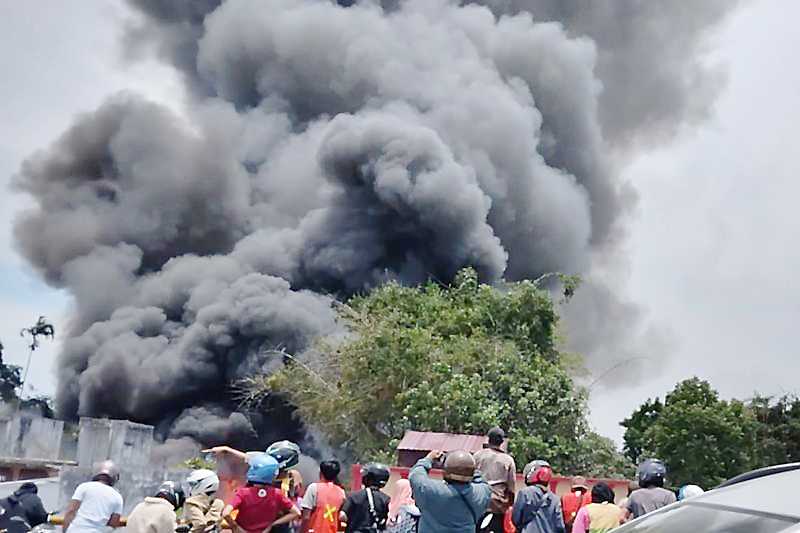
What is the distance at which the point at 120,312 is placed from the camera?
32.0 m

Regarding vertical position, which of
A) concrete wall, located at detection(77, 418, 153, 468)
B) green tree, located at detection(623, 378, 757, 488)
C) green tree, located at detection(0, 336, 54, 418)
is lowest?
concrete wall, located at detection(77, 418, 153, 468)

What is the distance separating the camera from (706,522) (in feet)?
6.77

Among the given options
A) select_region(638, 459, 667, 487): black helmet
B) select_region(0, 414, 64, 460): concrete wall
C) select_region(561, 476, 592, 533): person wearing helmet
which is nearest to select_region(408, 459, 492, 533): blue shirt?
select_region(638, 459, 667, 487): black helmet

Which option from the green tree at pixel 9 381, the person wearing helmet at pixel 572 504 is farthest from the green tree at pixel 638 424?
the green tree at pixel 9 381

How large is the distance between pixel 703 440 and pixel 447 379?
8.79 m

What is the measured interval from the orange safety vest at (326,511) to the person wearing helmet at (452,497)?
1.23 metres

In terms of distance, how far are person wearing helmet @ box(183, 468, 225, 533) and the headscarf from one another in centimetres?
146

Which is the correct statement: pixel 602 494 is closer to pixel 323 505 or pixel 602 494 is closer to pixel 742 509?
pixel 323 505

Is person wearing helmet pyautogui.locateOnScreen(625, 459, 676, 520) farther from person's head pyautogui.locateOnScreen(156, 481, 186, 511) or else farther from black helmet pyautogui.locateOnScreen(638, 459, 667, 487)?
person's head pyautogui.locateOnScreen(156, 481, 186, 511)

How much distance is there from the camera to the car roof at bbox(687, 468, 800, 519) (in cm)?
187

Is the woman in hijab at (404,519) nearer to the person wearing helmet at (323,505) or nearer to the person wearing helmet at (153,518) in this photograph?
the person wearing helmet at (323,505)

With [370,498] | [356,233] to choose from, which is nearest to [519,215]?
[356,233]

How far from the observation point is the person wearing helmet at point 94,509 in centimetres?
515

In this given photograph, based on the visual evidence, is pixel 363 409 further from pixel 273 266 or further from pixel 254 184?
pixel 254 184
